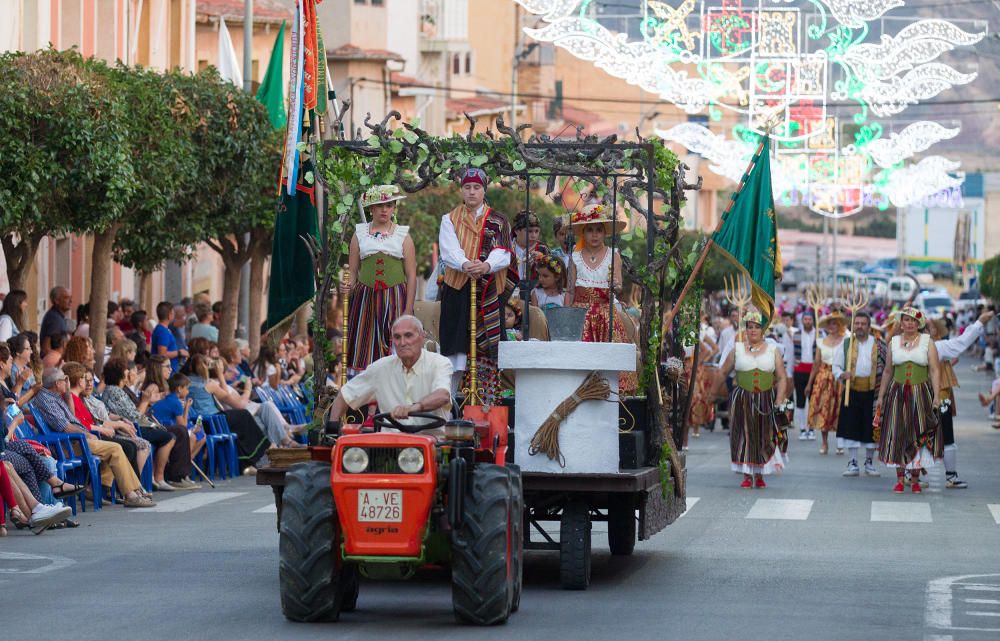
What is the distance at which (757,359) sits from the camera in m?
23.3

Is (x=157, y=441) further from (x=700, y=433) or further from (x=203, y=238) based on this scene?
(x=700, y=433)

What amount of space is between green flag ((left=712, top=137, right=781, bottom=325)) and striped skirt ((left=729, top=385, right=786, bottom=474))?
700 cm

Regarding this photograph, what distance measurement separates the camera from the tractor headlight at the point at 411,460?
36.9 feet

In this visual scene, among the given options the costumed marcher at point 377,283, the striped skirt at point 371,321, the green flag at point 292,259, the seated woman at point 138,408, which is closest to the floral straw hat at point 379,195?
the costumed marcher at point 377,283

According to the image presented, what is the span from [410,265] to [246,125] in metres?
16.7

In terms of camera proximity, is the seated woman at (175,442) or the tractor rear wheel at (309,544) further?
the seated woman at (175,442)

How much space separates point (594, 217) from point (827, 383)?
14673 mm

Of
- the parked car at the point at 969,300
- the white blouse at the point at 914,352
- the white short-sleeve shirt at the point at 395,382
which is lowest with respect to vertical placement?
the parked car at the point at 969,300

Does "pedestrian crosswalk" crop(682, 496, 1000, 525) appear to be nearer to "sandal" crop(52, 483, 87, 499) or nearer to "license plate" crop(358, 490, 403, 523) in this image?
"sandal" crop(52, 483, 87, 499)

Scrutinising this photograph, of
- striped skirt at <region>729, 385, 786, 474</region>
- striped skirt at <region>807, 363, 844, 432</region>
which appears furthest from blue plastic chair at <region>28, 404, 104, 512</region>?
striped skirt at <region>807, 363, 844, 432</region>

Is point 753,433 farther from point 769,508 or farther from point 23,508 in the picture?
point 23,508

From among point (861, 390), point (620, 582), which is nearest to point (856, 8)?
point (861, 390)

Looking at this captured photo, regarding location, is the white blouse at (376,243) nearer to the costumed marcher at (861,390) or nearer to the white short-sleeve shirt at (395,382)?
the white short-sleeve shirt at (395,382)

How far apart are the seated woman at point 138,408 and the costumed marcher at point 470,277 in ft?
22.8
